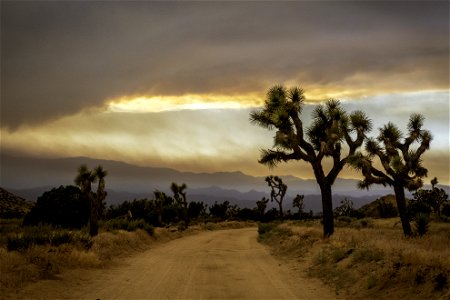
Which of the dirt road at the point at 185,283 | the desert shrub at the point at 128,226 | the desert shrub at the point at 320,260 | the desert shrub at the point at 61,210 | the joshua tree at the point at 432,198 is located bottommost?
the dirt road at the point at 185,283

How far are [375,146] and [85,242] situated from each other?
731 inches

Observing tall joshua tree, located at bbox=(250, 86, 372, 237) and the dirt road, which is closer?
the dirt road

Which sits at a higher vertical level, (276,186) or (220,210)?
(276,186)

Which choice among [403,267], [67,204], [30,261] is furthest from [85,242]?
[67,204]

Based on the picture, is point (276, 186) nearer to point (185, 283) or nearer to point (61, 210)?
point (61, 210)

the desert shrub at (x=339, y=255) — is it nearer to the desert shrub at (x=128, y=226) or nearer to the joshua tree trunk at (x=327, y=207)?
the joshua tree trunk at (x=327, y=207)

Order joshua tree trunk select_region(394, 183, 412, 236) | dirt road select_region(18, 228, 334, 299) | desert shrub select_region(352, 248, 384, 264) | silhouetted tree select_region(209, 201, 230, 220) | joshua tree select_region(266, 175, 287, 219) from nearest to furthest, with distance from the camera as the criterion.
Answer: dirt road select_region(18, 228, 334, 299) < desert shrub select_region(352, 248, 384, 264) < joshua tree trunk select_region(394, 183, 412, 236) < joshua tree select_region(266, 175, 287, 219) < silhouetted tree select_region(209, 201, 230, 220)

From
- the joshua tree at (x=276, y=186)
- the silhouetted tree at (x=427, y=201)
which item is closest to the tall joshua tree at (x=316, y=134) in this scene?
the silhouetted tree at (x=427, y=201)

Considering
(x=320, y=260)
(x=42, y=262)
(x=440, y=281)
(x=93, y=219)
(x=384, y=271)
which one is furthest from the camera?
(x=93, y=219)

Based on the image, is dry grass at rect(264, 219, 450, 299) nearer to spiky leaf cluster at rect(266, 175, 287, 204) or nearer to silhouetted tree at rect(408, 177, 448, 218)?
silhouetted tree at rect(408, 177, 448, 218)

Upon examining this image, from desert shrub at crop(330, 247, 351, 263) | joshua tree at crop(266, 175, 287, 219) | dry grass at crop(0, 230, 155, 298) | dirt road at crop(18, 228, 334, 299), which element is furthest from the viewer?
joshua tree at crop(266, 175, 287, 219)

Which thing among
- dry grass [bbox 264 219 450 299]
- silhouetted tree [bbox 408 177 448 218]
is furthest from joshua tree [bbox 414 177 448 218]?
dry grass [bbox 264 219 450 299]

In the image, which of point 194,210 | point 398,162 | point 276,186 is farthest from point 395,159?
point 194,210

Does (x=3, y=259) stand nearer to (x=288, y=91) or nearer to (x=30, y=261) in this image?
(x=30, y=261)
